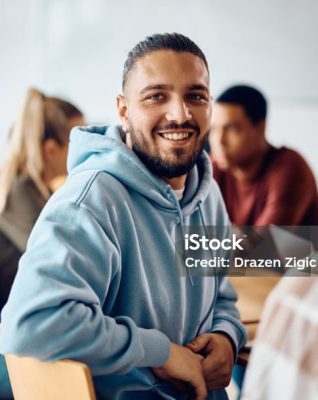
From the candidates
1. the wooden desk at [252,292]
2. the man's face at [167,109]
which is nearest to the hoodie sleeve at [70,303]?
the man's face at [167,109]

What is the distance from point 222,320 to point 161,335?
0.25m

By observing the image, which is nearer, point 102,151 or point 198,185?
point 102,151

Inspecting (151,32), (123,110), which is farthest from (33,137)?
(123,110)

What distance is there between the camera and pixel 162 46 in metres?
1.18

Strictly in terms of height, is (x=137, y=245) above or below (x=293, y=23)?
below

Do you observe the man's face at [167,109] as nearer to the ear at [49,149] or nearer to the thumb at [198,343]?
the thumb at [198,343]

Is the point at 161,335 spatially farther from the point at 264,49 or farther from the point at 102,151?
the point at 264,49

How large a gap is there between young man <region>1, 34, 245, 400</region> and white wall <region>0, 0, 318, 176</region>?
39 centimetres

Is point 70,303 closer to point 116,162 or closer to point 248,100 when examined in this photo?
point 116,162

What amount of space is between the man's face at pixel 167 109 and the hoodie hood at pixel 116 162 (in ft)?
0.12

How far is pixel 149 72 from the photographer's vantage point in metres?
→ 1.17

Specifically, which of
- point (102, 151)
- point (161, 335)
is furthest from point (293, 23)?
point (161, 335)

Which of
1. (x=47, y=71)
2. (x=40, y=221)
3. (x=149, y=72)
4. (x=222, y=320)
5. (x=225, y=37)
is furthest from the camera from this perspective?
(x=47, y=71)

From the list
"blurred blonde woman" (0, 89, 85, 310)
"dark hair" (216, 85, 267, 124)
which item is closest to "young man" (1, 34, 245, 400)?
"dark hair" (216, 85, 267, 124)
